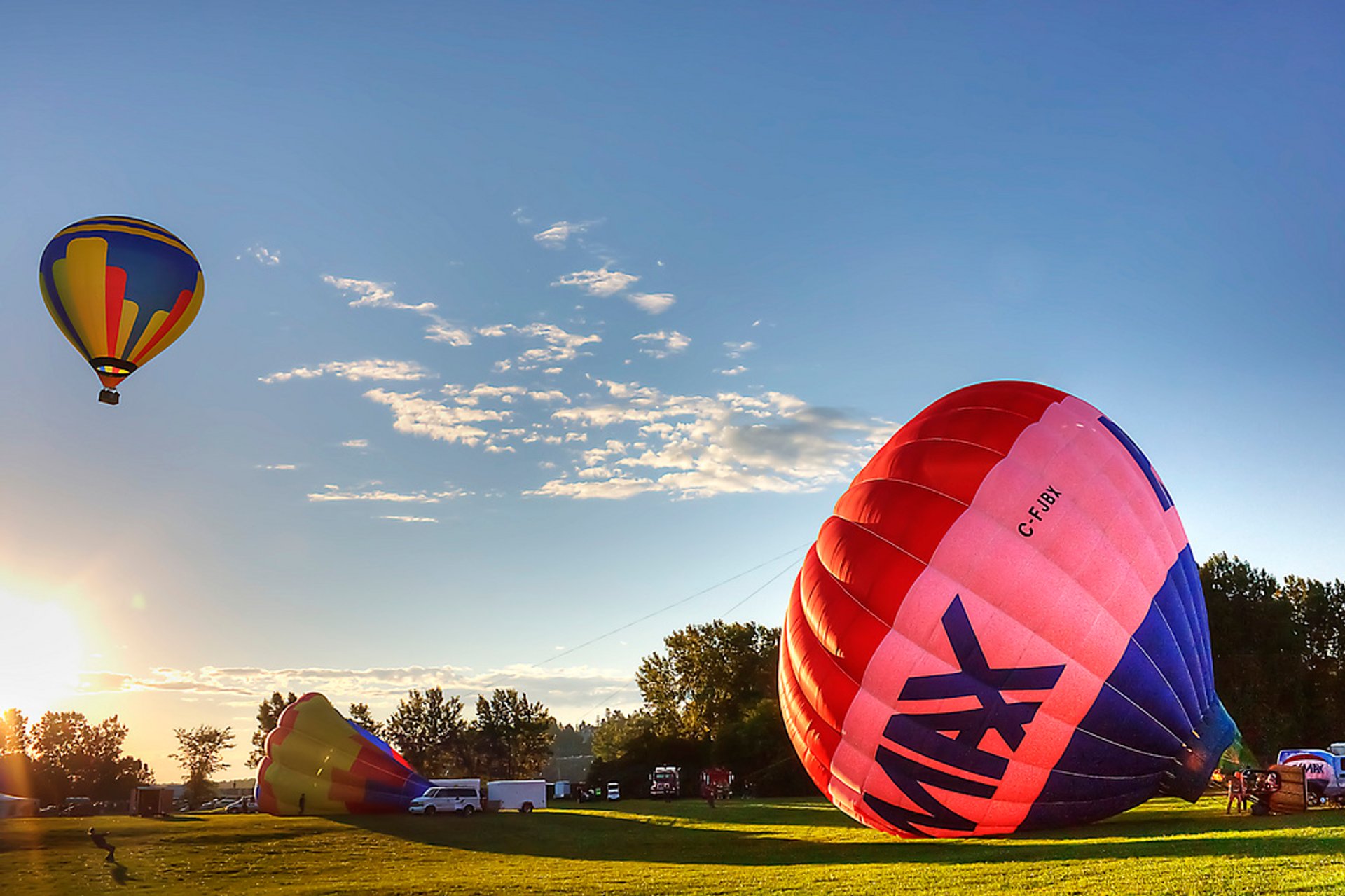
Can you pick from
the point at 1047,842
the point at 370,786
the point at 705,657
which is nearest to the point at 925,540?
the point at 1047,842

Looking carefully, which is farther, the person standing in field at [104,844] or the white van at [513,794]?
the white van at [513,794]

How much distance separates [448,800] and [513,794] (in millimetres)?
5627

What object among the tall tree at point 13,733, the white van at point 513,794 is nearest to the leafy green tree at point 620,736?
the white van at point 513,794

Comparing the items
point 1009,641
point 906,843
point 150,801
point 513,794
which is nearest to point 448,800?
point 513,794

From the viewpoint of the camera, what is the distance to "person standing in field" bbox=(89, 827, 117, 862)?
2169 centimetres

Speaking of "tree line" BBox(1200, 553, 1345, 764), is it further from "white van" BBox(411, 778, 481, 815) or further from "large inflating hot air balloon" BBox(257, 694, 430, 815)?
"large inflating hot air balloon" BBox(257, 694, 430, 815)

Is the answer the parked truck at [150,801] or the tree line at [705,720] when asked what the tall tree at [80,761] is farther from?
the parked truck at [150,801]

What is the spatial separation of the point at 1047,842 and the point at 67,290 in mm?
23665

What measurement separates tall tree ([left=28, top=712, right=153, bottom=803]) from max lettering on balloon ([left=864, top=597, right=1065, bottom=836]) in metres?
75.2

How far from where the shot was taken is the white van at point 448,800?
117 ft

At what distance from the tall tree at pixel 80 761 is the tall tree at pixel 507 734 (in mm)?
27862

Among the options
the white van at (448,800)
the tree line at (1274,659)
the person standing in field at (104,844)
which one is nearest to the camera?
the person standing in field at (104,844)

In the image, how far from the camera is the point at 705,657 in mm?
71312

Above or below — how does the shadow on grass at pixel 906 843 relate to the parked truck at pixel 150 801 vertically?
above
